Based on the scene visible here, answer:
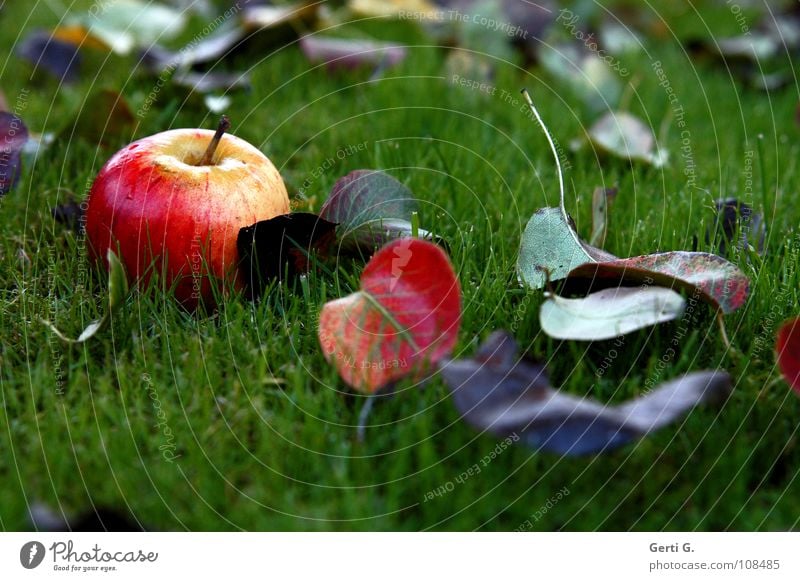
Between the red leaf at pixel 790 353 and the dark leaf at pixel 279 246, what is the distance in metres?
0.63

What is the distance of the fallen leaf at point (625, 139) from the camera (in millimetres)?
1858

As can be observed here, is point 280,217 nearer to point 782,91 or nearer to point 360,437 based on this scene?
point 360,437

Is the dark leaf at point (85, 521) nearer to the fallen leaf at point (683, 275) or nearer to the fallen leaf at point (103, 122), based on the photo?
the fallen leaf at point (683, 275)

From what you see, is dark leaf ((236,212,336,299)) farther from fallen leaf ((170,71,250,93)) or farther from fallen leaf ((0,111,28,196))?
fallen leaf ((170,71,250,93))

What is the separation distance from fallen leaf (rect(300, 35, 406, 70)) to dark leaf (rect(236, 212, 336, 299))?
1060mm

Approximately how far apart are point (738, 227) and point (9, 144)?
126cm

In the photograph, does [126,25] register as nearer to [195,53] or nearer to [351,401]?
[195,53]

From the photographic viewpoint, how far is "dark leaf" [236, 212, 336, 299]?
122cm

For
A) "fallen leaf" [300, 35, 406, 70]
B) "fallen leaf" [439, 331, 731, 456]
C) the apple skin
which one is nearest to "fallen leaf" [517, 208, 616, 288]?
"fallen leaf" [439, 331, 731, 456]

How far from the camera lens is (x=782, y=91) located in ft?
8.07

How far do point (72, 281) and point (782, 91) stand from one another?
2.07 m

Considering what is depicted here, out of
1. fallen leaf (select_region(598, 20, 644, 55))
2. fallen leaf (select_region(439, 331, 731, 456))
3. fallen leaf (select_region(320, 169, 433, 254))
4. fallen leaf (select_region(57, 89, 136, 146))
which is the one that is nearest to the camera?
fallen leaf (select_region(439, 331, 731, 456))

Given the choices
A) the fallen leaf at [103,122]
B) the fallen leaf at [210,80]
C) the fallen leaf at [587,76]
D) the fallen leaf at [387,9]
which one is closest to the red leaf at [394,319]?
the fallen leaf at [103,122]

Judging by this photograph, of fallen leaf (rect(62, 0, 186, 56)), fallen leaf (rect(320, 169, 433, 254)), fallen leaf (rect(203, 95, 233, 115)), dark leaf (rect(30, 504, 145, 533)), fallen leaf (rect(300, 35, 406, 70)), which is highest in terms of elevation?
fallen leaf (rect(62, 0, 186, 56))
